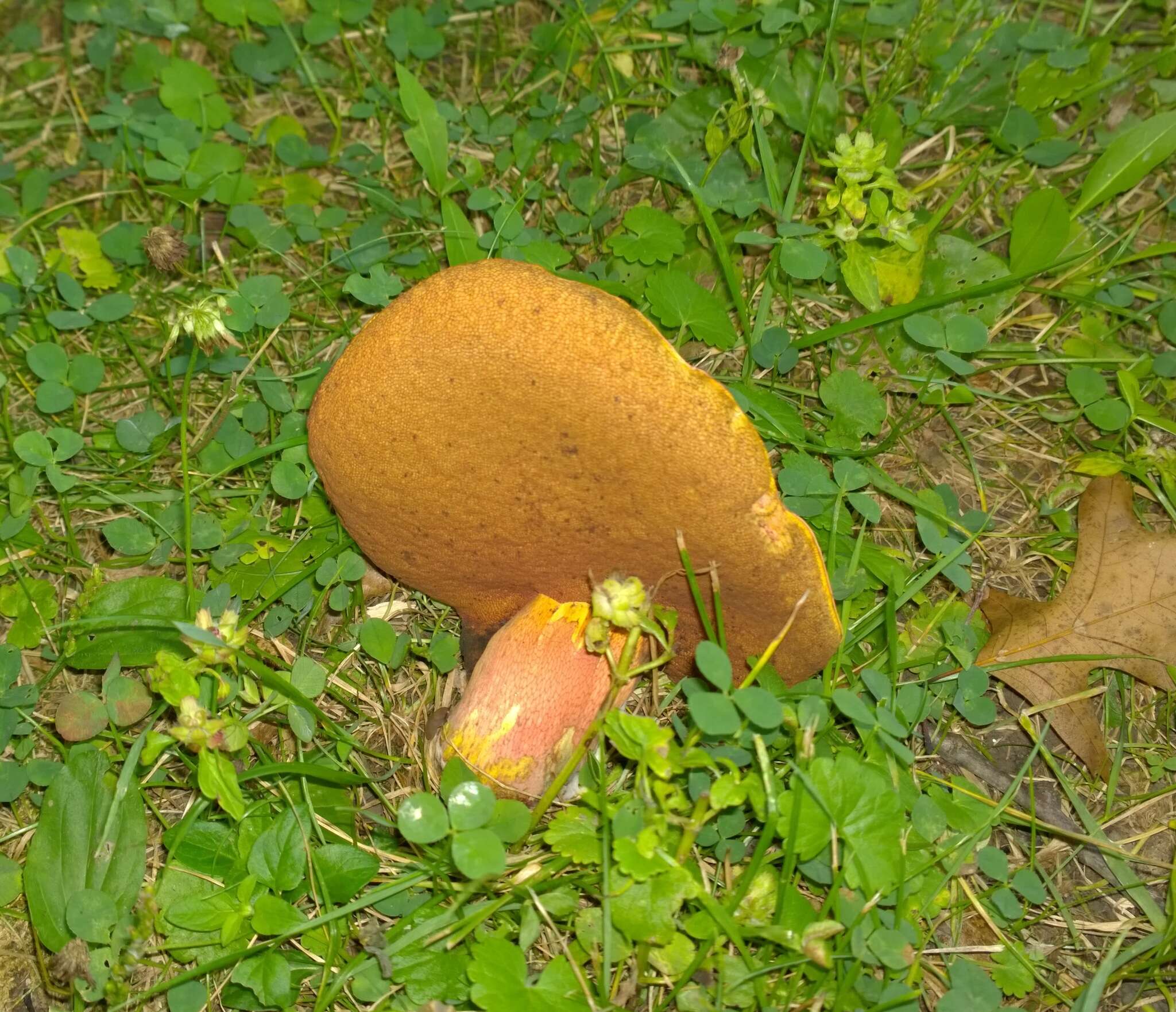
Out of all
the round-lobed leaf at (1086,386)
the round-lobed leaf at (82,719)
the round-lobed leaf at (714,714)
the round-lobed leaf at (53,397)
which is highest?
the round-lobed leaf at (1086,386)

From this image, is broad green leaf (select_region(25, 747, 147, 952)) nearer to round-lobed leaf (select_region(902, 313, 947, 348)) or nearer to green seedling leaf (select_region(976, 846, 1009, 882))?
green seedling leaf (select_region(976, 846, 1009, 882))

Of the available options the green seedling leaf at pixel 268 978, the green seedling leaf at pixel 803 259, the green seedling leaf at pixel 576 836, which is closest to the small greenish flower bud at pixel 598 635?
the green seedling leaf at pixel 576 836

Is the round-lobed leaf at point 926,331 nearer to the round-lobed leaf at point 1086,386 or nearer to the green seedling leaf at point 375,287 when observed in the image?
the round-lobed leaf at point 1086,386

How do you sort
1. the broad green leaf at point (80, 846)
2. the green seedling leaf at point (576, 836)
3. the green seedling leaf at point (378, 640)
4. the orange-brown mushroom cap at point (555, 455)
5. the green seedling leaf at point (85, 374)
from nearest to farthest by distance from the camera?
the orange-brown mushroom cap at point (555, 455) < the green seedling leaf at point (576, 836) < the broad green leaf at point (80, 846) < the green seedling leaf at point (378, 640) < the green seedling leaf at point (85, 374)

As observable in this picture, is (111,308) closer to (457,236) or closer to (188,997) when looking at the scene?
(457,236)

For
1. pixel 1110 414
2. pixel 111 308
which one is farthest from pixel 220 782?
pixel 1110 414

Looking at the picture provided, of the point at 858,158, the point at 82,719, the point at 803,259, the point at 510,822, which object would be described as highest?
the point at 858,158

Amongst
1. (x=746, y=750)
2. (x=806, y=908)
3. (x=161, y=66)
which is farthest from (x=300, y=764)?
(x=161, y=66)

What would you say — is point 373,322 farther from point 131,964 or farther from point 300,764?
point 131,964
